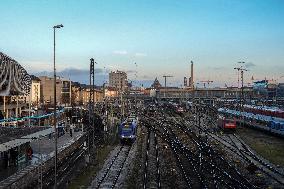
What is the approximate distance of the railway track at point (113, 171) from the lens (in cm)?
3238

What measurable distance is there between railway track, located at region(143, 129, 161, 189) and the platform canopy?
19.8 metres

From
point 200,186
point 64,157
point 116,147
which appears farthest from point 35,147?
point 200,186

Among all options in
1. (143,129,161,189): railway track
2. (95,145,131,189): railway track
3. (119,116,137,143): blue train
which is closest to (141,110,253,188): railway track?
(143,129,161,189): railway track

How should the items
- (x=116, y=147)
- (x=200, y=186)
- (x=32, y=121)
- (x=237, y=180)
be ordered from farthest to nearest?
1. (x=32, y=121)
2. (x=116, y=147)
3. (x=237, y=180)
4. (x=200, y=186)

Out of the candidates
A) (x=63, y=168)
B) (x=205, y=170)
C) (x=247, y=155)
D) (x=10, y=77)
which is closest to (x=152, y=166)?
(x=205, y=170)

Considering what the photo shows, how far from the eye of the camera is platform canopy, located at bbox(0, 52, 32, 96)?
56.6 m

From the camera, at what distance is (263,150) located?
50969mm

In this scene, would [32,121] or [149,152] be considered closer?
[149,152]

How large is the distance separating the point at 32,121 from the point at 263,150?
34.3 m

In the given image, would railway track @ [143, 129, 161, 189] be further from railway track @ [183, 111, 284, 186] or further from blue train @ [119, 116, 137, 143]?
railway track @ [183, 111, 284, 186]

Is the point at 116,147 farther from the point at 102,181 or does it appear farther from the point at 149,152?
the point at 102,181

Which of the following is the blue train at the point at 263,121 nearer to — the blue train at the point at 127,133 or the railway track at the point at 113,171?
the blue train at the point at 127,133

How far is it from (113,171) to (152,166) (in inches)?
157

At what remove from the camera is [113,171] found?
3791 cm
